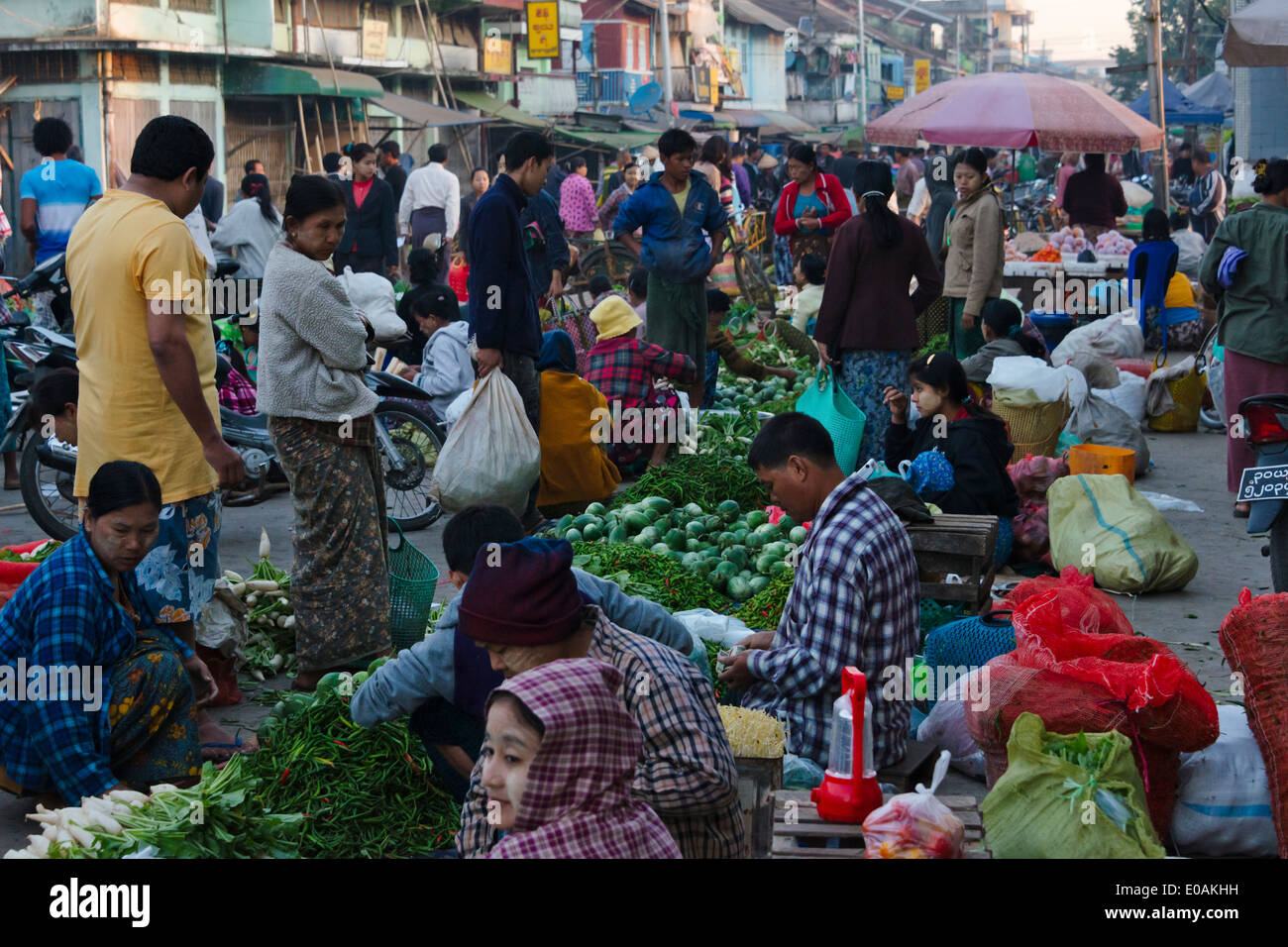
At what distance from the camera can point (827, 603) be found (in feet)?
12.3

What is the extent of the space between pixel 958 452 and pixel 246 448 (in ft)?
12.1

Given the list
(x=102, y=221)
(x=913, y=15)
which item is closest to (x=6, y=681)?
(x=102, y=221)

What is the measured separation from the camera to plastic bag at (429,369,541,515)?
6.59 m

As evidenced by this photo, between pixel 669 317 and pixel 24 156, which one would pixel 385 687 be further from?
pixel 24 156

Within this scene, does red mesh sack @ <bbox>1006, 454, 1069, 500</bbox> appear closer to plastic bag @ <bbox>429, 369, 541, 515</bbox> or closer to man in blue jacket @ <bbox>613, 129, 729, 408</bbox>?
man in blue jacket @ <bbox>613, 129, 729, 408</bbox>

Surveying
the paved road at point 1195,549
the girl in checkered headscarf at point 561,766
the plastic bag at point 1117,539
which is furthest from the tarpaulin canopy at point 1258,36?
the girl in checkered headscarf at point 561,766

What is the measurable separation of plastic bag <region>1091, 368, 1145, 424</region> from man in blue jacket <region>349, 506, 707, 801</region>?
7140mm

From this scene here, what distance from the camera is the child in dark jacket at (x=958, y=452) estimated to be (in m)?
6.14

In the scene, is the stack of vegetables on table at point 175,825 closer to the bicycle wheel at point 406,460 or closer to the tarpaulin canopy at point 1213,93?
the bicycle wheel at point 406,460

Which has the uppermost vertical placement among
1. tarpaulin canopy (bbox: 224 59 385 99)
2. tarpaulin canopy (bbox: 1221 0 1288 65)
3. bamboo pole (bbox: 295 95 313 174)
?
tarpaulin canopy (bbox: 224 59 385 99)

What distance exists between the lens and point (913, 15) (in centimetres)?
7381

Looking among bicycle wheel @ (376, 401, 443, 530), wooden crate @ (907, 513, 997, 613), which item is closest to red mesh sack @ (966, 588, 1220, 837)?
wooden crate @ (907, 513, 997, 613)

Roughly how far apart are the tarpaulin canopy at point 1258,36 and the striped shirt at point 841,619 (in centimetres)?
528
